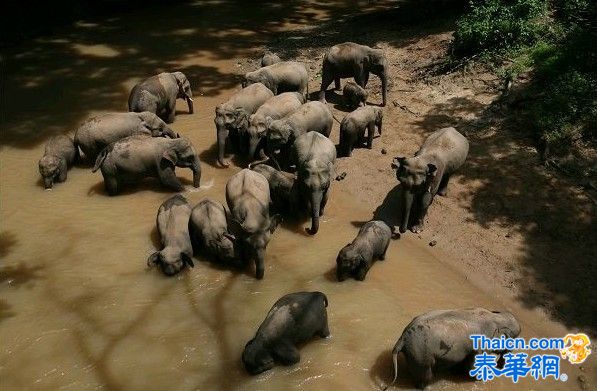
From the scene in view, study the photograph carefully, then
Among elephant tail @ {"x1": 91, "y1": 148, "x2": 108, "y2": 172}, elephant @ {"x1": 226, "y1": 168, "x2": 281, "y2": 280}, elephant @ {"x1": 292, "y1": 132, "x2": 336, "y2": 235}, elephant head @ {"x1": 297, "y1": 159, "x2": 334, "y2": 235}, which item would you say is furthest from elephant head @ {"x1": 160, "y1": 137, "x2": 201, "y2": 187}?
elephant head @ {"x1": 297, "y1": 159, "x2": 334, "y2": 235}

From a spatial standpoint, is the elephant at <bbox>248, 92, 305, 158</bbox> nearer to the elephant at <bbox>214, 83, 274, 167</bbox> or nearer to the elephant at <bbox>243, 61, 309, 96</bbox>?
the elephant at <bbox>214, 83, 274, 167</bbox>

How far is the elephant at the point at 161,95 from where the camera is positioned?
13.0 metres

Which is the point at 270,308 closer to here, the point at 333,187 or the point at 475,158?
the point at 333,187

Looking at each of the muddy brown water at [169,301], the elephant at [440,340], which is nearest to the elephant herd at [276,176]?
the elephant at [440,340]

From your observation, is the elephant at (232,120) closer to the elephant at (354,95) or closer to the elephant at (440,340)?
the elephant at (354,95)

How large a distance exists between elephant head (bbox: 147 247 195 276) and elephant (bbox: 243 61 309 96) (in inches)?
231

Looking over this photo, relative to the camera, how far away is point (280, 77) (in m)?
13.8

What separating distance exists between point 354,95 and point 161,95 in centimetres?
442

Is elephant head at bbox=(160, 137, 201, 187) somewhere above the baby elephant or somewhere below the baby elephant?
above

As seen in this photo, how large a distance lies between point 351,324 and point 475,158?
495 centimetres

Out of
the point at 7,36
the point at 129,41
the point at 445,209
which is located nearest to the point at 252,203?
the point at 445,209

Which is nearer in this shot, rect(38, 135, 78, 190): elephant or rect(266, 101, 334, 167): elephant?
rect(266, 101, 334, 167): elephant

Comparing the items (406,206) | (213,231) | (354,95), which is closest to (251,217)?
(213,231)

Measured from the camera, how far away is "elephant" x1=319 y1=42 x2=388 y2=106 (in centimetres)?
1385
